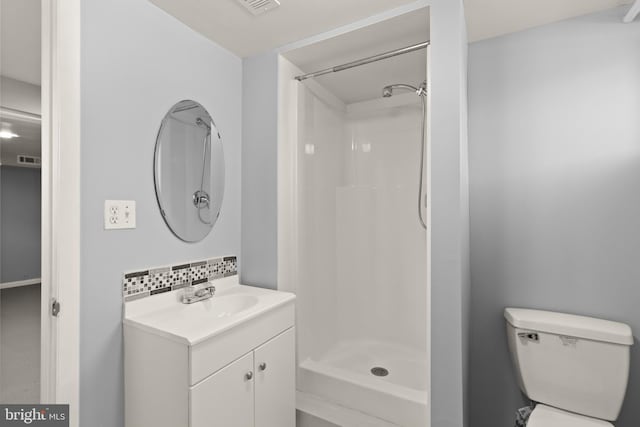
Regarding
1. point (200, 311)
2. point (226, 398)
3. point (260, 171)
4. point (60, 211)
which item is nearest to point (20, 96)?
point (60, 211)

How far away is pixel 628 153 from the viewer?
1.52 metres

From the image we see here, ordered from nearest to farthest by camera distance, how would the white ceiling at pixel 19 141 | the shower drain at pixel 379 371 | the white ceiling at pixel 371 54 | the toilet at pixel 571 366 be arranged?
the white ceiling at pixel 19 141 → the toilet at pixel 571 366 → the white ceiling at pixel 371 54 → the shower drain at pixel 379 371

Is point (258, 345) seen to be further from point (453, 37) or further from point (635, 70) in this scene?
point (635, 70)

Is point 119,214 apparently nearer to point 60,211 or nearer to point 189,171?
point 60,211

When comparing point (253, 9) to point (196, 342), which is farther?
point (253, 9)

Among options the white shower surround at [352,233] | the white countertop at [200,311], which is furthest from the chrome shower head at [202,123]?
the white countertop at [200,311]

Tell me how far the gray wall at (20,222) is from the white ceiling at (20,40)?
425 millimetres

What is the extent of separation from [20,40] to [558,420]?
10.2ft

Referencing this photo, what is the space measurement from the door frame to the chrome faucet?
439mm

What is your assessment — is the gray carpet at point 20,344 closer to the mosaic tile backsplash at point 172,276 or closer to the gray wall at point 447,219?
the mosaic tile backsplash at point 172,276

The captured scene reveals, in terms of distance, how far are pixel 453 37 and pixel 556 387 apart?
1.72m

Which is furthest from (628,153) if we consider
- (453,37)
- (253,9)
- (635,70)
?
(253,9)

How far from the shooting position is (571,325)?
1455 millimetres

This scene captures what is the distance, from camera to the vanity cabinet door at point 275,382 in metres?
1.41
